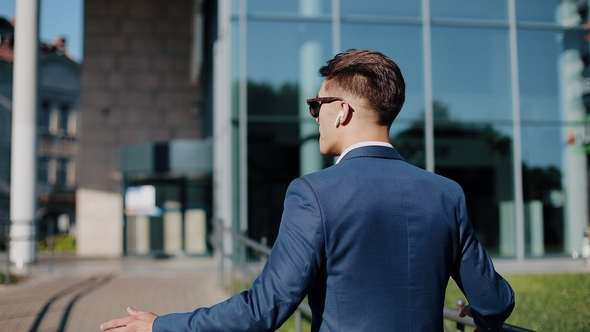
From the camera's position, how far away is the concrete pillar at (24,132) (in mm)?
13930

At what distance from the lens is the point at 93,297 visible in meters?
8.52

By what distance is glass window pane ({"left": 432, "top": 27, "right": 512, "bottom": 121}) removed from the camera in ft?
40.4

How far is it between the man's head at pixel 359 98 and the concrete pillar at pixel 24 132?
13135 millimetres

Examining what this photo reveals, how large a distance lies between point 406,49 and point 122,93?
433 inches

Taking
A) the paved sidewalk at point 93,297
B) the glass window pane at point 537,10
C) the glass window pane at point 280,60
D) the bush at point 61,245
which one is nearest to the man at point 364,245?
the paved sidewalk at point 93,297

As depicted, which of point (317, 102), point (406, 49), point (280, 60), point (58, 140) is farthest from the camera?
point (58, 140)

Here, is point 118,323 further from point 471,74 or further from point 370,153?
point 471,74

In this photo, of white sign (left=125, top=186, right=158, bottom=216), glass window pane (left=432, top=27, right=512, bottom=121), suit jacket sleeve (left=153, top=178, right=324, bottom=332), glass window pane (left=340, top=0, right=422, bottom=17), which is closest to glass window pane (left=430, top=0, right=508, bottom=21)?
glass window pane (left=432, top=27, right=512, bottom=121)

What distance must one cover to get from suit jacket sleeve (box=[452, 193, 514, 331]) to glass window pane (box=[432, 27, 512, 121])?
1069 cm

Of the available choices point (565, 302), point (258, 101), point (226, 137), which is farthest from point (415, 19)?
point (565, 302)

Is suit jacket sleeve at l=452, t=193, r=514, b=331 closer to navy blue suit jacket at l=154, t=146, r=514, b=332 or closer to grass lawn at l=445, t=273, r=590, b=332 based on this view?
navy blue suit jacket at l=154, t=146, r=514, b=332

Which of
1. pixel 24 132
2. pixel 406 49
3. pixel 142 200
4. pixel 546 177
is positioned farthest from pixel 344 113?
pixel 142 200

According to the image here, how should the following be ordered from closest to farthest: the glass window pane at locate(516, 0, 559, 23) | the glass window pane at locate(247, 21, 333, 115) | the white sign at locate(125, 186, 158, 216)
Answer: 1. the glass window pane at locate(247, 21, 333, 115)
2. the glass window pane at locate(516, 0, 559, 23)
3. the white sign at locate(125, 186, 158, 216)

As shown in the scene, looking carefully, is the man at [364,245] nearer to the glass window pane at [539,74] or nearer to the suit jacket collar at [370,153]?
the suit jacket collar at [370,153]
